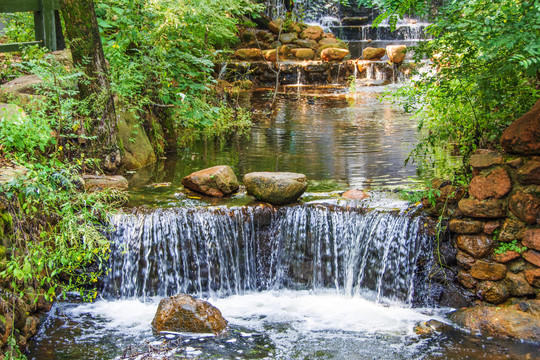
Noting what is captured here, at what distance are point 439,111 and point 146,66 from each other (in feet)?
17.5

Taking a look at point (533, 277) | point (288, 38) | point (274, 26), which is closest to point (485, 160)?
point (533, 277)

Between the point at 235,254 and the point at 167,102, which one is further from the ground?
the point at 167,102

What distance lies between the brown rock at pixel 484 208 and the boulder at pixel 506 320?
3.43 feet

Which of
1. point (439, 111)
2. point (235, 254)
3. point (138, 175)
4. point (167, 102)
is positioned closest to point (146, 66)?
point (167, 102)

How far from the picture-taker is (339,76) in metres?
22.3

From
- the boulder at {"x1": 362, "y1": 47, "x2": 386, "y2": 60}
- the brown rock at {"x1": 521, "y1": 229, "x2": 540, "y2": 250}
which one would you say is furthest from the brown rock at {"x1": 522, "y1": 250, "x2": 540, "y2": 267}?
the boulder at {"x1": 362, "y1": 47, "x2": 386, "y2": 60}

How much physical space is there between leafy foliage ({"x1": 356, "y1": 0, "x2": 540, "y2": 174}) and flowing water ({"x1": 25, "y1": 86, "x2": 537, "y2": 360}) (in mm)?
1452

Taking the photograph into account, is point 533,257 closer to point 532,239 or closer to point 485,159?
point 532,239

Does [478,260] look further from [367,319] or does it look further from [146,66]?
[146,66]

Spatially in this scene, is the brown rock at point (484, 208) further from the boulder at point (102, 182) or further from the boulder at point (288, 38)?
the boulder at point (288, 38)

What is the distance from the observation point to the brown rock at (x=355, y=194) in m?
7.37

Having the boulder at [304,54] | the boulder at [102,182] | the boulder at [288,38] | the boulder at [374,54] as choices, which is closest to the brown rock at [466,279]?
the boulder at [102,182]

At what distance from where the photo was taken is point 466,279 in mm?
6176

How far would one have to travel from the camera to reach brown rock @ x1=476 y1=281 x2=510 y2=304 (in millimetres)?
5906
